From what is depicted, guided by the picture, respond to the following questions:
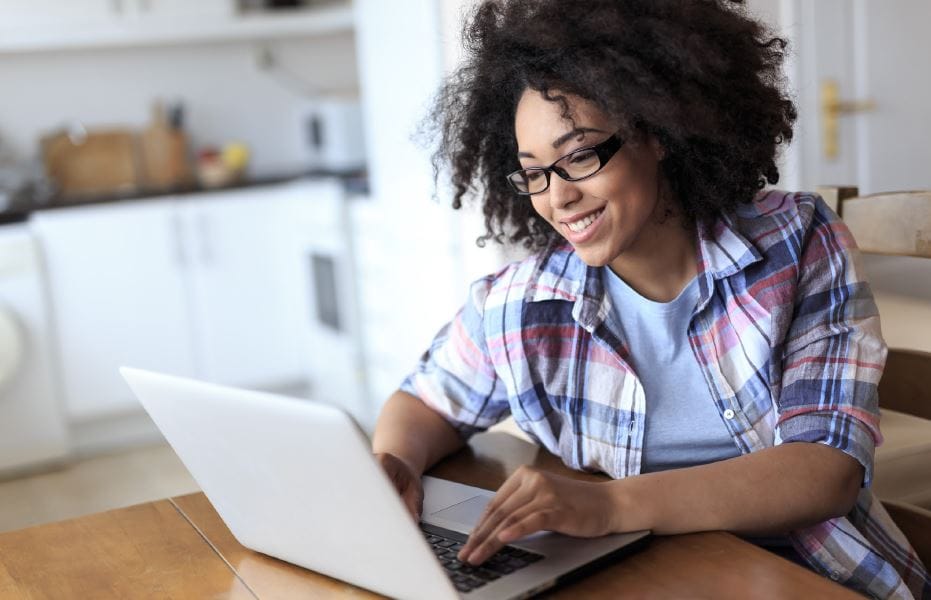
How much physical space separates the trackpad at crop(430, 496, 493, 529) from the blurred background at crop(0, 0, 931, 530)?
1.87m

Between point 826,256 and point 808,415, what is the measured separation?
0.19m

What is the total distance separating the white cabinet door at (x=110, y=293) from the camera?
13.6 ft

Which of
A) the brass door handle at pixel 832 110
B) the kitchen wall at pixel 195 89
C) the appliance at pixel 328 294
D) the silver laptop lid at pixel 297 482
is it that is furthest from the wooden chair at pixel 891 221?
the kitchen wall at pixel 195 89

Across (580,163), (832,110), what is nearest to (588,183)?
(580,163)

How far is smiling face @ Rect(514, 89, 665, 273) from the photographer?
1.29 m

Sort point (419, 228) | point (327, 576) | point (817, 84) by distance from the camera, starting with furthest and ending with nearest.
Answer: point (419, 228)
point (817, 84)
point (327, 576)

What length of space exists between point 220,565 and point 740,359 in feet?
2.01

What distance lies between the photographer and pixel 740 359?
1.31 metres

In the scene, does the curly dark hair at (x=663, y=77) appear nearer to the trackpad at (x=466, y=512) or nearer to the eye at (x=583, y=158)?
the eye at (x=583, y=158)

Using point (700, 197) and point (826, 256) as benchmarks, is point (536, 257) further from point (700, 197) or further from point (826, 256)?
point (826, 256)

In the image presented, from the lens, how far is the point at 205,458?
1141 mm

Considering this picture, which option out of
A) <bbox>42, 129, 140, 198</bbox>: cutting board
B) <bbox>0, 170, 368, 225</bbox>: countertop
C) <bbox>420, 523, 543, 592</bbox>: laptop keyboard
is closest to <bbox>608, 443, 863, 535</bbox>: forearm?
<bbox>420, 523, 543, 592</bbox>: laptop keyboard

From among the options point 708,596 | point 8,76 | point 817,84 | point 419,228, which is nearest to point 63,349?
point 8,76

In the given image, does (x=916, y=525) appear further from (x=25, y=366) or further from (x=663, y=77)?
(x=25, y=366)
